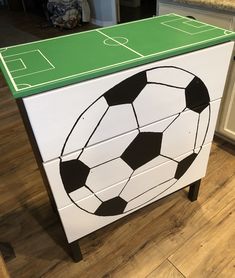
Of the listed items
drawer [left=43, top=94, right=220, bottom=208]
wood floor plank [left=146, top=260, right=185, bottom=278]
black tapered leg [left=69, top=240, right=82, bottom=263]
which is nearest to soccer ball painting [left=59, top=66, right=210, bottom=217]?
drawer [left=43, top=94, right=220, bottom=208]

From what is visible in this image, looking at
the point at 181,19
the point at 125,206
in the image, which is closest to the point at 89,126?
the point at 125,206

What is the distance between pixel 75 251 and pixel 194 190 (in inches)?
28.6

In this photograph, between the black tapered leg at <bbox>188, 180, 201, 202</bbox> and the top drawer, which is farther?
the black tapered leg at <bbox>188, 180, 201, 202</bbox>

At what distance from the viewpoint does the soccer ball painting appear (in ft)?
2.96

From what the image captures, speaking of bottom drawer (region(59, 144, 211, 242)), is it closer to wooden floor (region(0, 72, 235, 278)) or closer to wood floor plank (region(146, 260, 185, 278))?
wooden floor (region(0, 72, 235, 278))

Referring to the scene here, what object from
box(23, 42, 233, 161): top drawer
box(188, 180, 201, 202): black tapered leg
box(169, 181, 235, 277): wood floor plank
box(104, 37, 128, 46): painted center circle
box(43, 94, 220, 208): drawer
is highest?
box(104, 37, 128, 46): painted center circle

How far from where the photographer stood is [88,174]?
1.01m

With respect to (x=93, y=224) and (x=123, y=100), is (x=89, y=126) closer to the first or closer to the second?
(x=123, y=100)

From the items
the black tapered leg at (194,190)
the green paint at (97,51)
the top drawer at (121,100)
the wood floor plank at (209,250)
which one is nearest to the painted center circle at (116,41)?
the green paint at (97,51)

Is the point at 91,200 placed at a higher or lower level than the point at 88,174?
lower

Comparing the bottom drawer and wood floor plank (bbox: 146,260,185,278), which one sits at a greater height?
the bottom drawer

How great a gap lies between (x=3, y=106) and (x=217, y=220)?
2.09 m

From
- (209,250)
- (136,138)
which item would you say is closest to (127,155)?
(136,138)

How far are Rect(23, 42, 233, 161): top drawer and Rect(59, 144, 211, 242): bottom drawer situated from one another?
0.95 feet
